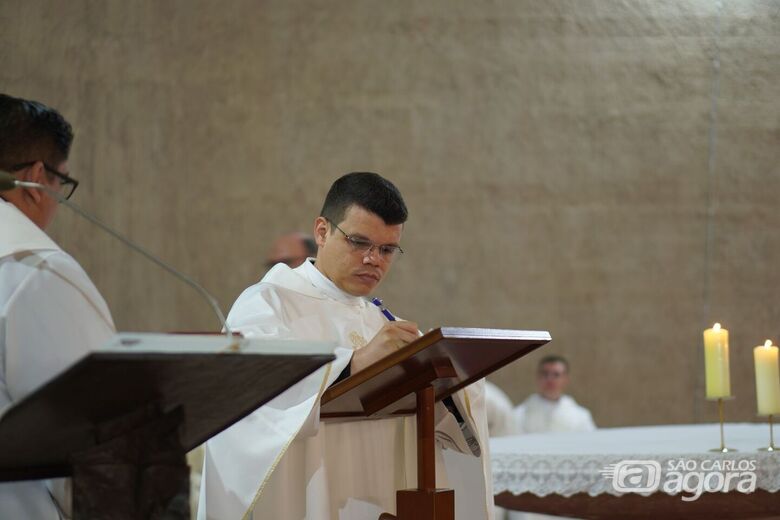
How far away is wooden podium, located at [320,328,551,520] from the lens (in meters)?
2.51

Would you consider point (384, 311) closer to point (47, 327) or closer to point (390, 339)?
point (390, 339)

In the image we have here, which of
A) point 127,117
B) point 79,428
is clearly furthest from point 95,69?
point 79,428

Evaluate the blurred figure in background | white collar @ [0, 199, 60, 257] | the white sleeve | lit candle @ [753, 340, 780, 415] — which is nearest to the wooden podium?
the white sleeve

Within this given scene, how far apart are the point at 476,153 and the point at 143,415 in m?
7.75

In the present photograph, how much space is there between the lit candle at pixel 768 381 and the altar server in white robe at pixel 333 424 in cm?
102

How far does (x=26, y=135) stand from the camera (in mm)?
2379

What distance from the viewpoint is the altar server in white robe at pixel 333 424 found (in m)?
2.87

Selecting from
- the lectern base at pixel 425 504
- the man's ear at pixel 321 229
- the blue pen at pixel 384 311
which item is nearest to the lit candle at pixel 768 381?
the blue pen at pixel 384 311

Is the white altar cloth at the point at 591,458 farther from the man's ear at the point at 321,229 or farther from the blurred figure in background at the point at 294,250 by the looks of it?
the blurred figure in background at the point at 294,250

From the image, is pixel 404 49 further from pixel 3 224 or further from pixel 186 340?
pixel 186 340

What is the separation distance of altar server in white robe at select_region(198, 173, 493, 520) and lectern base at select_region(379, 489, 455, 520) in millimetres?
322

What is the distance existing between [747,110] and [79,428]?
27.7ft

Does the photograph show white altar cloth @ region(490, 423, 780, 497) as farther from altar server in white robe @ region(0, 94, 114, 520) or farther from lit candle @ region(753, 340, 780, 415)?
altar server in white robe @ region(0, 94, 114, 520)

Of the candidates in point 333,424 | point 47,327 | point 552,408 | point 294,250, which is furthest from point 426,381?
point 552,408
